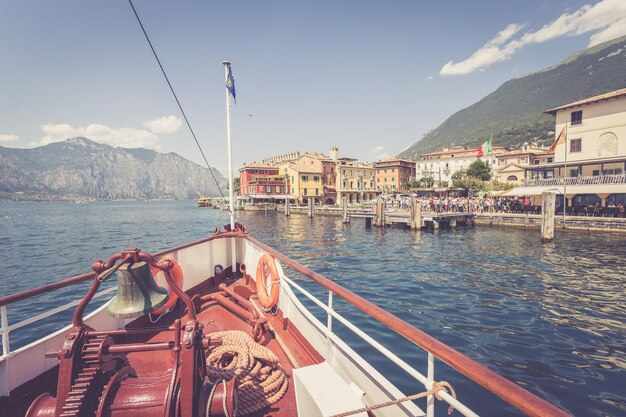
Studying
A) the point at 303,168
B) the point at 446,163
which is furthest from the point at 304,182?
the point at 446,163

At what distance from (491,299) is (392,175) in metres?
73.7

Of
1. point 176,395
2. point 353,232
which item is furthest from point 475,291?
point 353,232

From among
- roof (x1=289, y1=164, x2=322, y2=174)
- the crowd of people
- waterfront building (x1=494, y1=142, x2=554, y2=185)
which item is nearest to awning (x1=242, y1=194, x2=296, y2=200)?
roof (x1=289, y1=164, x2=322, y2=174)

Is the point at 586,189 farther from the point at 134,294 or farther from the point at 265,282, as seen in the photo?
the point at 134,294

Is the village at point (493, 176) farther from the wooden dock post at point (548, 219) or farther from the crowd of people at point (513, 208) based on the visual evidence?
the wooden dock post at point (548, 219)

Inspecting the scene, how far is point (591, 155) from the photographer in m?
31.0

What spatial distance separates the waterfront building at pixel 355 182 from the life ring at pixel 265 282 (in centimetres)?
6625

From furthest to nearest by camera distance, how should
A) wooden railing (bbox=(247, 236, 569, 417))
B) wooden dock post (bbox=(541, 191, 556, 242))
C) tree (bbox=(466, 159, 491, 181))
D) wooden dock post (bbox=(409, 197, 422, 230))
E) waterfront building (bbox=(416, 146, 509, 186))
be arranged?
waterfront building (bbox=(416, 146, 509, 186)) → tree (bbox=(466, 159, 491, 181)) → wooden dock post (bbox=(409, 197, 422, 230)) → wooden dock post (bbox=(541, 191, 556, 242)) → wooden railing (bbox=(247, 236, 569, 417))

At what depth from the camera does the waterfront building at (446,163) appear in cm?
7912

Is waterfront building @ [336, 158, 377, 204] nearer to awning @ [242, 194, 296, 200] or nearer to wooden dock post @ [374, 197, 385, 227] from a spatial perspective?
awning @ [242, 194, 296, 200]

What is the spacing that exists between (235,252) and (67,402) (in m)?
5.53

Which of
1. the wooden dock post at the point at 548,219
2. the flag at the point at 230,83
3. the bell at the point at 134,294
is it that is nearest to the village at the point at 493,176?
the wooden dock post at the point at 548,219

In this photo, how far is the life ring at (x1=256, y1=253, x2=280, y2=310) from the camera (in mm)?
4480

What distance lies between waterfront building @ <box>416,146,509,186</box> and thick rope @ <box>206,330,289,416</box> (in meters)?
80.5
